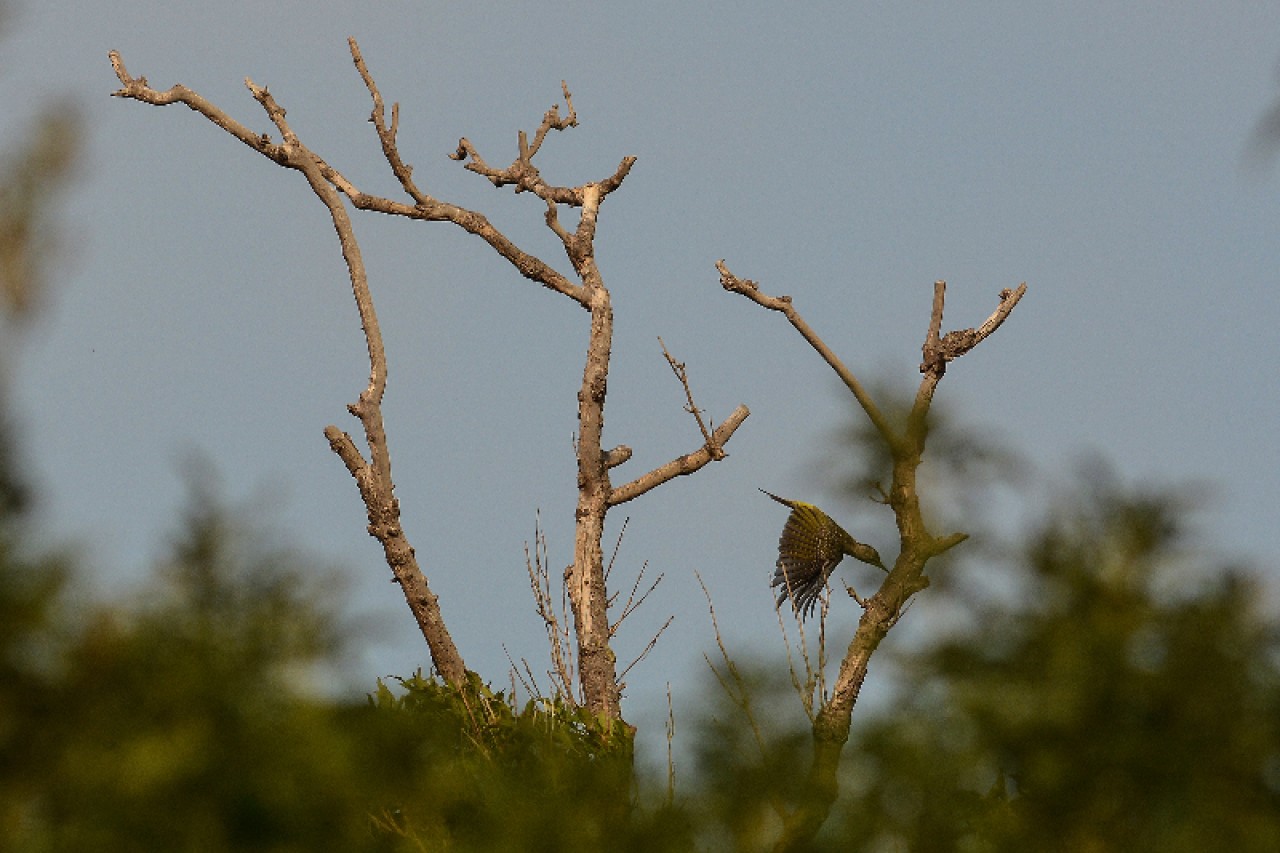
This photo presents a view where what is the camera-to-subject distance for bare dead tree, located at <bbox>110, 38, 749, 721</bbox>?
11.0 m

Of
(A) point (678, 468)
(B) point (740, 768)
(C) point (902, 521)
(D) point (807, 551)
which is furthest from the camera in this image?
(A) point (678, 468)

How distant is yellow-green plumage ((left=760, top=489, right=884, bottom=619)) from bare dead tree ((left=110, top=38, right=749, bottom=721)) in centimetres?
139

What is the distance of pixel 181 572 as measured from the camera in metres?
2.91

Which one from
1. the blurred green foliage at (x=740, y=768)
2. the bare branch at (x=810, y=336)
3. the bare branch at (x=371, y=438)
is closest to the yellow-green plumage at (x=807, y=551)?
the bare branch at (x=810, y=336)

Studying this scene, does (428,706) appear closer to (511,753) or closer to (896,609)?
(511,753)

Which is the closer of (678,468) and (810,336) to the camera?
(810,336)

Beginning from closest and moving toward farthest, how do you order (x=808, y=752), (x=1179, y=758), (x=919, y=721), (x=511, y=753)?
(x=1179, y=758) < (x=919, y=721) < (x=808, y=752) < (x=511, y=753)

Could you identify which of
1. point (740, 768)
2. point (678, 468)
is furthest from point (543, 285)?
point (740, 768)

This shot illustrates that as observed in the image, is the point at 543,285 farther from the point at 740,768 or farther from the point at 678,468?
the point at 740,768

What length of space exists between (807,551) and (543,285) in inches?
135

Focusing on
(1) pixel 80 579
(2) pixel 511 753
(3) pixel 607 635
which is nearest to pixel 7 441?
(1) pixel 80 579

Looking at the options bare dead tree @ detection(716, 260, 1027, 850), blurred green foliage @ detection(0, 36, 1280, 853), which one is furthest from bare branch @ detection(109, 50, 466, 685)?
blurred green foliage @ detection(0, 36, 1280, 853)

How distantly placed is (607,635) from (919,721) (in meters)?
8.36

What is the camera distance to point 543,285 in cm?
1242
